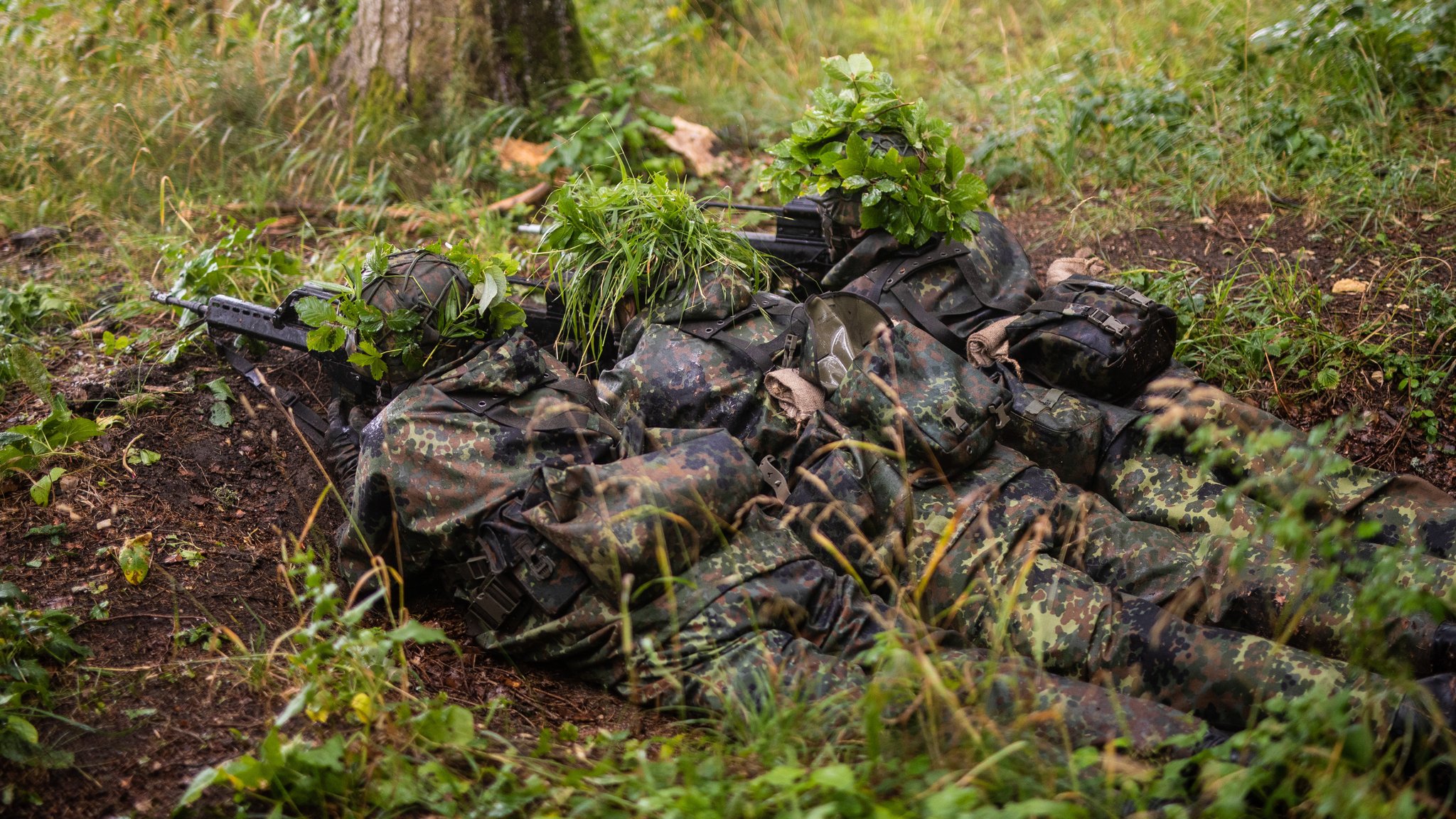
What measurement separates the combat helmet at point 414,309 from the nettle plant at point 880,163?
1.49 m

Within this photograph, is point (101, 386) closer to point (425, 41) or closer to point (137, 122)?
point (137, 122)

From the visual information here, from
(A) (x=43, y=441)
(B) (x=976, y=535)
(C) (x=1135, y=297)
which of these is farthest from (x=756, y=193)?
(A) (x=43, y=441)

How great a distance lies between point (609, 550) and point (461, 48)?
15.1ft

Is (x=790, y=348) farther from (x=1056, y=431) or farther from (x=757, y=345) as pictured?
(x=1056, y=431)

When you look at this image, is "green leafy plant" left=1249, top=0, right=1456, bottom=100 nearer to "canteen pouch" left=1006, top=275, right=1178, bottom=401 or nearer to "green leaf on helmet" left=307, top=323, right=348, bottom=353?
"canteen pouch" left=1006, top=275, right=1178, bottom=401

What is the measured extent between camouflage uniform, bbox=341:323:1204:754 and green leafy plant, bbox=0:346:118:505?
1.23 m

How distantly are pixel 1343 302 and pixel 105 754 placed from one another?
17.1 ft

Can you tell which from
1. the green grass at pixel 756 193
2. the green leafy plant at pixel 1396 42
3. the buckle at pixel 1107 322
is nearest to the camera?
the green grass at pixel 756 193

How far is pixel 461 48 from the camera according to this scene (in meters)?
6.26

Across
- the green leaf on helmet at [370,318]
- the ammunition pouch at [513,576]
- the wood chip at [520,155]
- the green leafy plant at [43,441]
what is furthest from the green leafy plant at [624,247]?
the wood chip at [520,155]

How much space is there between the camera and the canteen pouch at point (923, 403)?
3.21 m

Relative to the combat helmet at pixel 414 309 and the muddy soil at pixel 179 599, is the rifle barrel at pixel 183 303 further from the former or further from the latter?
the combat helmet at pixel 414 309

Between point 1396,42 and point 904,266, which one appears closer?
point 904,266

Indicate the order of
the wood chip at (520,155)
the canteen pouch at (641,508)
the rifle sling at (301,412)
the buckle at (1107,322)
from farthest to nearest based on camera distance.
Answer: the wood chip at (520,155) < the rifle sling at (301,412) < the buckle at (1107,322) < the canteen pouch at (641,508)
